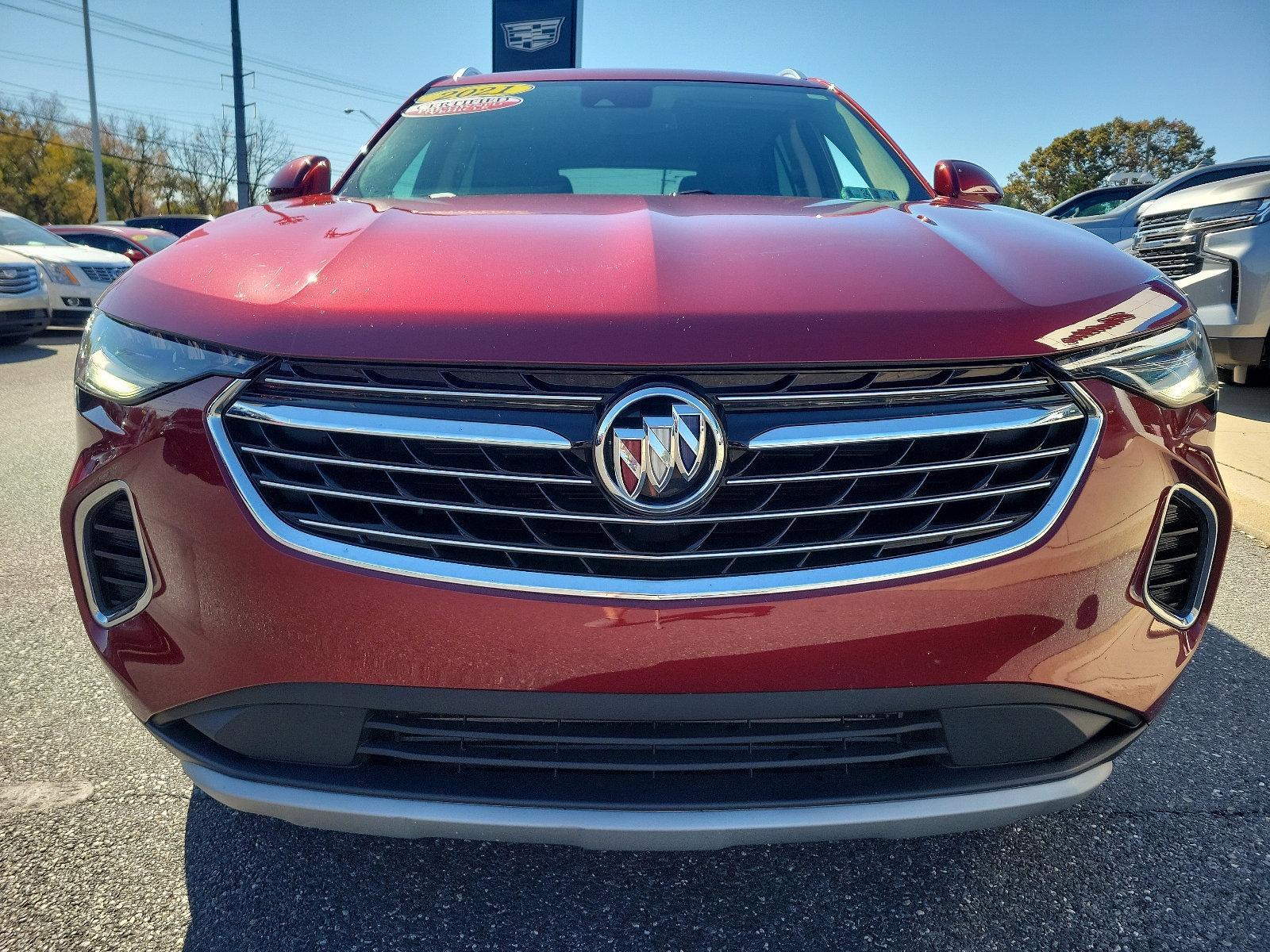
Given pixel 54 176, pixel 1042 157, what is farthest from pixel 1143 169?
pixel 54 176

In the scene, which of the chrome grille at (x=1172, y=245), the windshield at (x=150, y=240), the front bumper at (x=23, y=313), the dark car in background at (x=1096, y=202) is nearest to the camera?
the chrome grille at (x=1172, y=245)

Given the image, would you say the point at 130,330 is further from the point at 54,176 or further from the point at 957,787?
the point at 54,176

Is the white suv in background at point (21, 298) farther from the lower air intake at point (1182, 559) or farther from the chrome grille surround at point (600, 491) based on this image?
the lower air intake at point (1182, 559)

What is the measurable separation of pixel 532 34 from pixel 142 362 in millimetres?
17184

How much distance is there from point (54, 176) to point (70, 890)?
2167 inches

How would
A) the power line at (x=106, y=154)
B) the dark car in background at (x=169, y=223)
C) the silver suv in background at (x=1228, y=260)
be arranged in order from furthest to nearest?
the power line at (x=106, y=154), the dark car in background at (x=169, y=223), the silver suv in background at (x=1228, y=260)

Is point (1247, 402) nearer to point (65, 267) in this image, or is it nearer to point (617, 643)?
point (617, 643)

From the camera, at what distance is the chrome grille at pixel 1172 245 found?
6.24 metres

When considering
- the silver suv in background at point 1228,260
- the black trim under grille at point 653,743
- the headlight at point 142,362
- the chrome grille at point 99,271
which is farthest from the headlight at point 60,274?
the black trim under grille at point 653,743

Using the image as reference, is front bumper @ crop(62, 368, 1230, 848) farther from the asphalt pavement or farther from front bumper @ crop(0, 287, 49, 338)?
front bumper @ crop(0, 287, 49, 338)

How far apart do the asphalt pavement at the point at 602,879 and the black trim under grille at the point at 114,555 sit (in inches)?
22.8

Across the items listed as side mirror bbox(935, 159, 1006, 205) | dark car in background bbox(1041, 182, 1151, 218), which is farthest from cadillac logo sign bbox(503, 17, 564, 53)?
side mirror bbox(935, 159, 1006, 205)

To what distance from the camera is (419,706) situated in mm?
1291

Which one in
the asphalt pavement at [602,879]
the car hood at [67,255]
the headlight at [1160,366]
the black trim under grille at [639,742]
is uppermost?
the headlight at [1160,366]
